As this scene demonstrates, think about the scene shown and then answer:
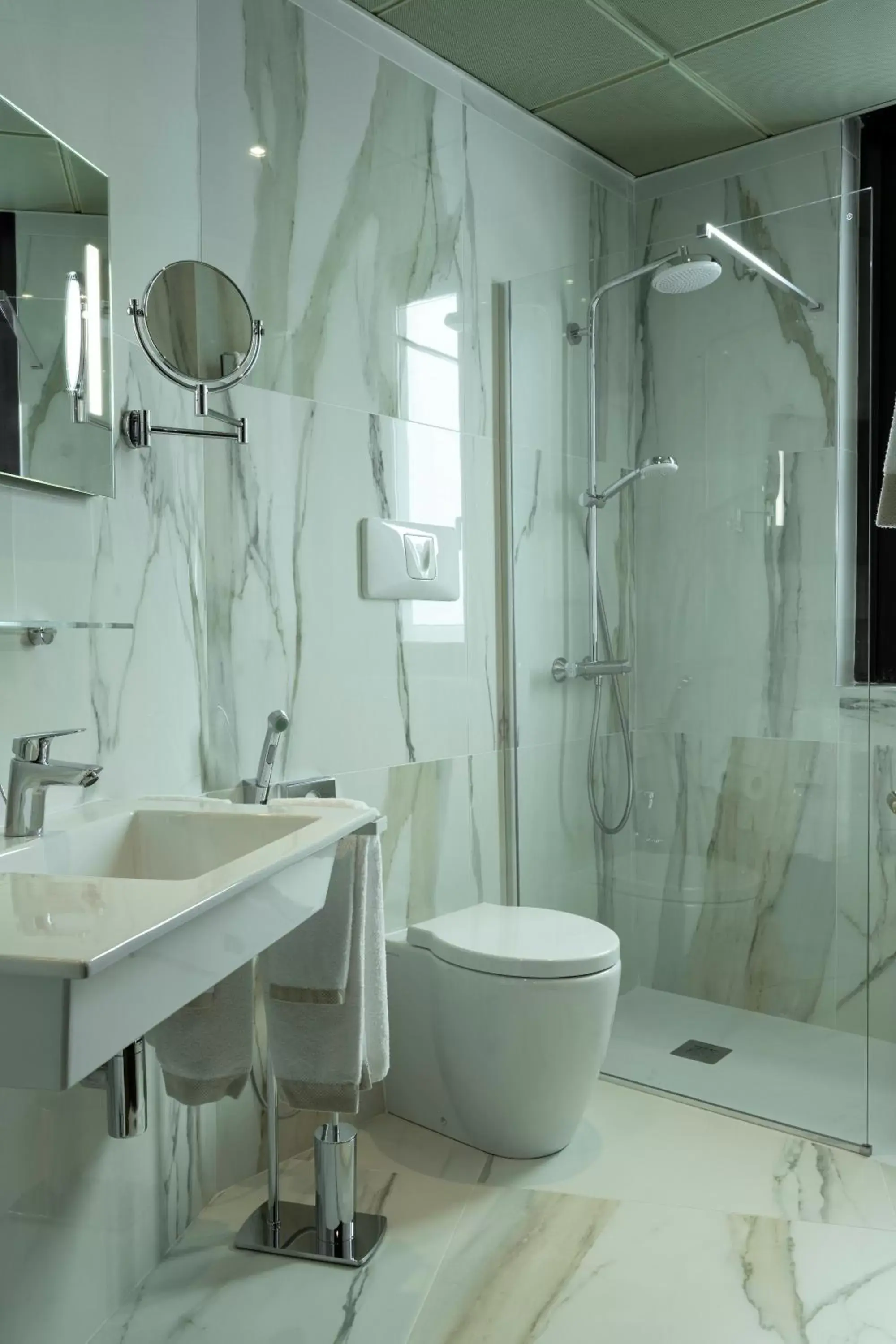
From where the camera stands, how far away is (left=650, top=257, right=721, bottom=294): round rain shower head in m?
2.32

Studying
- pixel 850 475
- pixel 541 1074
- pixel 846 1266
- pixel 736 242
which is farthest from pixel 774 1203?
pixel 736 242

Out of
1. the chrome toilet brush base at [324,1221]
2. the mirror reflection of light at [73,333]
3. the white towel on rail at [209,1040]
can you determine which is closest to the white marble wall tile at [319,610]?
the mirror reflection of light at [73,333]

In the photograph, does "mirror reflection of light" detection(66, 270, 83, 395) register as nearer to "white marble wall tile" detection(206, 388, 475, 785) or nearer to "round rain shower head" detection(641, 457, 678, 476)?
"white marble wall tile" detection(206, 388, 475, 785)

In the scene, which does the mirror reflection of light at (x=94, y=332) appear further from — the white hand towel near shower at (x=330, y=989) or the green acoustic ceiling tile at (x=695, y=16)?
the green acoustic ceiling tile at (x=695, y=16)

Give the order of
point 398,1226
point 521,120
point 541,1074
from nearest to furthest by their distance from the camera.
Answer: point 398,1226
point 541,1074
point 521,120

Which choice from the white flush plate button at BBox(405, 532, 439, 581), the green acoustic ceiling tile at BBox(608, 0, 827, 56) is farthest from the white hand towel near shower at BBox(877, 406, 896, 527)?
the green acoustic ceiling tile at BBox(608, 0, 827, 56)

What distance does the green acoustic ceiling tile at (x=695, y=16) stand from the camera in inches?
87.5

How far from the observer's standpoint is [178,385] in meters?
1.80

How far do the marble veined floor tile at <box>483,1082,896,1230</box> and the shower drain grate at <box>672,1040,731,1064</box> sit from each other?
137mm

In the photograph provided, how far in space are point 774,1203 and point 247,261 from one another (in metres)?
1.99

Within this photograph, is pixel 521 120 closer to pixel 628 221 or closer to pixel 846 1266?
pixel 628 221

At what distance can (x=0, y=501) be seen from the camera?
1.50 meters

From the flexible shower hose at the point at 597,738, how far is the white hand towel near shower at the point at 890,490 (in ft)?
2.91

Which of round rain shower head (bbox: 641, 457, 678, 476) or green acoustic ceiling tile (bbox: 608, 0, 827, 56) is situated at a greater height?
green acoustic ceiling tile (bbox: 608, 0, 827, 56)
